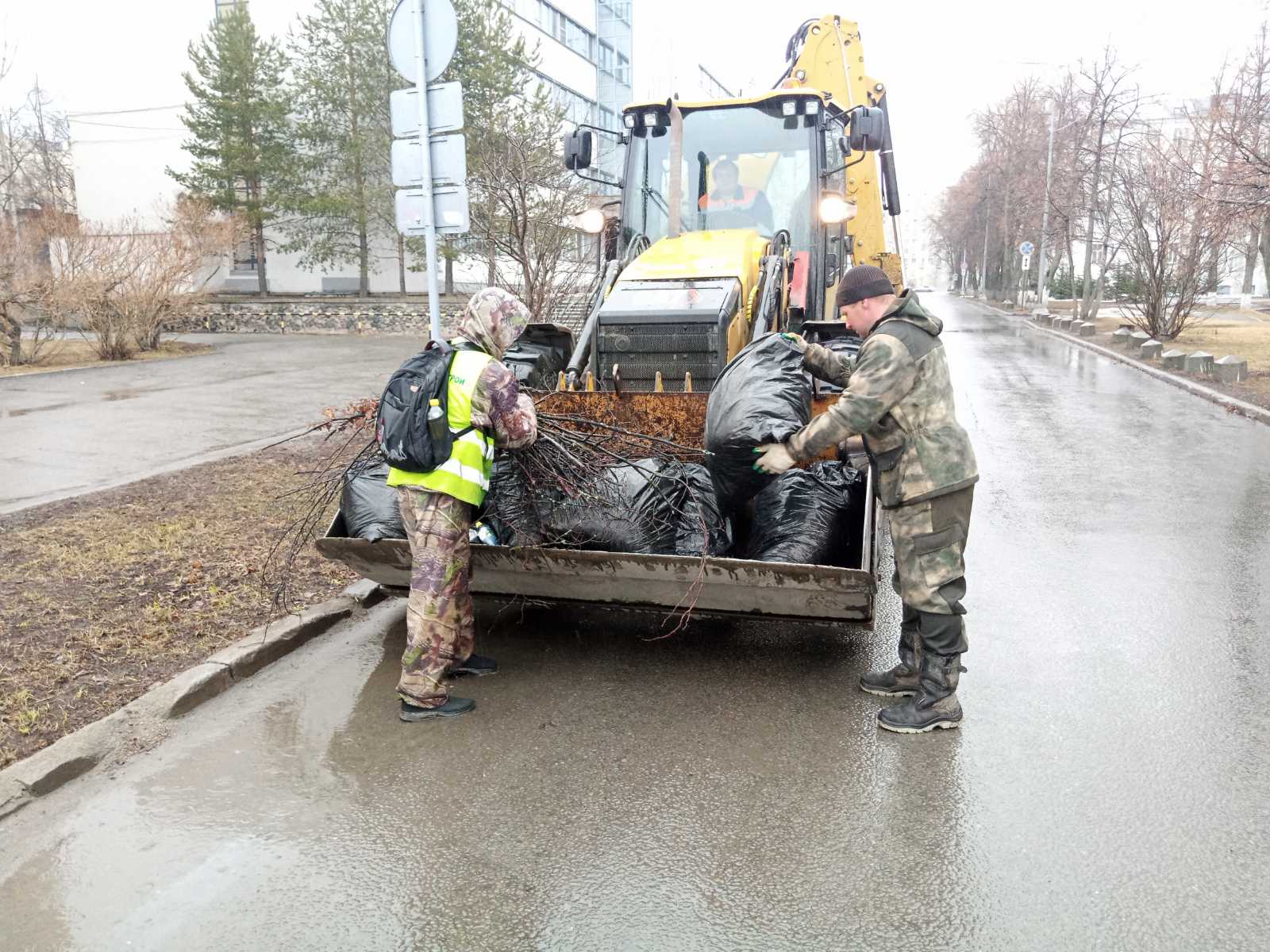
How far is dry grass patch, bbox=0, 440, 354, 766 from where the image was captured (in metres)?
4.01

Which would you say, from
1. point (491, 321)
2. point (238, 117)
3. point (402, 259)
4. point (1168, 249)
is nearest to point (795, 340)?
point (491, 321)

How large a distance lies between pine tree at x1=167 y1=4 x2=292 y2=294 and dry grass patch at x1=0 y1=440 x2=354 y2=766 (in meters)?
23.1

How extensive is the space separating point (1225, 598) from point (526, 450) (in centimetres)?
397

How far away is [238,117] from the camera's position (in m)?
27.8

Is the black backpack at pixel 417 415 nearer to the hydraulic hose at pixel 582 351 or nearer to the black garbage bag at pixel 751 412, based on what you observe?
the black garbage bag at pixel 751 412

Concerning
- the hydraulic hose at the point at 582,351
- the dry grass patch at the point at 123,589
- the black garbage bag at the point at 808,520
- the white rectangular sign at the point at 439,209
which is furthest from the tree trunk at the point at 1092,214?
the dry grass patch at the point at 123,589

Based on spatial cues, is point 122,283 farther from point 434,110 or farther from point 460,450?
point 460,450

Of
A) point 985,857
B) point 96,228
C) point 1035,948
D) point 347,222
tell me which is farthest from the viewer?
point 347,222

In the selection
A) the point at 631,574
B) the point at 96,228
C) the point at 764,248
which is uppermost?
the point at 96,228

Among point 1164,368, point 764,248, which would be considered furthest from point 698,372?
point 1164,368

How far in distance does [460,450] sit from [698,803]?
5.26ft

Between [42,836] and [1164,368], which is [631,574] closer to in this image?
[42,836]

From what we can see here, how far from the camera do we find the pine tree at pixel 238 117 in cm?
2750

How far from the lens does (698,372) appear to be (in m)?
5.37
